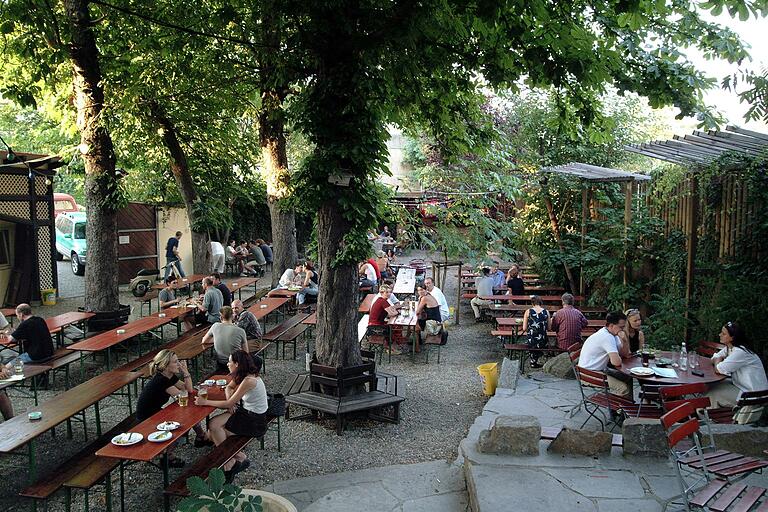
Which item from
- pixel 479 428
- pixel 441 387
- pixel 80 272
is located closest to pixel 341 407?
pixel 479 428

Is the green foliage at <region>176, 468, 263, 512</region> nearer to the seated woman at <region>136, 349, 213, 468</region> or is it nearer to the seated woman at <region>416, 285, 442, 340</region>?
the seated woman at <region>136, 349, 213, 468</region>

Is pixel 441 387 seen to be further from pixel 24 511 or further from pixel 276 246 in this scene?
pixel 276 246

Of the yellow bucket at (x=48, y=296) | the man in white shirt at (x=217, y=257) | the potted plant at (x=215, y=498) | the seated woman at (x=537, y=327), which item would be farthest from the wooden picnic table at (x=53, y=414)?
the man in white shirt at (x=217, y=257)

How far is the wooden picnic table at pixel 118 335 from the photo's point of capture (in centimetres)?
930

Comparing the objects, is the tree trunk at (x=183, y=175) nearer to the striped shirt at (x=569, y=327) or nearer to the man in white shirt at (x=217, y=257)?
the man in white shirt at (x=217, y=257)

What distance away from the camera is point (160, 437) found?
572 cm

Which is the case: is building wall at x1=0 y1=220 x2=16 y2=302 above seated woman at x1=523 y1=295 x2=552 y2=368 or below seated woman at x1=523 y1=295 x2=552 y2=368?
above

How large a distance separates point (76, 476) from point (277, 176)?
10.3 meters

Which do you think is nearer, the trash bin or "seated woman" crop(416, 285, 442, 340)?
the trash bin

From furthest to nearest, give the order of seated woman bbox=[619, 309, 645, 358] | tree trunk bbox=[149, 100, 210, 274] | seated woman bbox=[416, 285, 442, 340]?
tree trunk bbox=[149, 100, 210, 274] → seated woman bbox=[416, 285, 442, 340] → seated woman bbox=[619, 309, 645, 358]

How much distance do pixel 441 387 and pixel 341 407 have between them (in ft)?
8.08

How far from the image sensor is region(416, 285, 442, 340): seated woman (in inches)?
470

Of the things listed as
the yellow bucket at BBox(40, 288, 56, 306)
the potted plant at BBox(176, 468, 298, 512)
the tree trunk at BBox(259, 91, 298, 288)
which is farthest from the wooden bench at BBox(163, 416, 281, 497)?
the yellow bucket at BBox(40, 288, 56, 306)

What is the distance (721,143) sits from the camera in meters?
9.66
